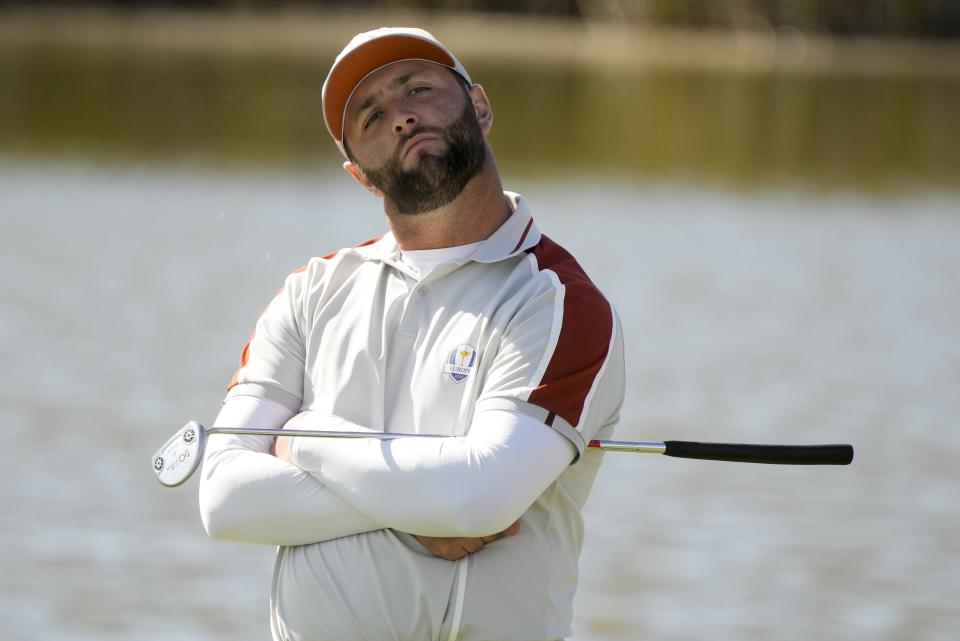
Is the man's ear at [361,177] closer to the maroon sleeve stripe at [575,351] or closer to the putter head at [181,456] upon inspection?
the maroon sleeve stripe at [575,351]

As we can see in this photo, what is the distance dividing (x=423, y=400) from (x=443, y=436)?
8 cm

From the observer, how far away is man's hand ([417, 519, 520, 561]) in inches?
111

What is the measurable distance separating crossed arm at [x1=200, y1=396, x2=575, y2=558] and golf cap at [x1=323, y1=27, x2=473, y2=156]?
598 millimetres

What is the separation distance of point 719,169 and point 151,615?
57.2 ft

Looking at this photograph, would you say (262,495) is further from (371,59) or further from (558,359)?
(371,59)

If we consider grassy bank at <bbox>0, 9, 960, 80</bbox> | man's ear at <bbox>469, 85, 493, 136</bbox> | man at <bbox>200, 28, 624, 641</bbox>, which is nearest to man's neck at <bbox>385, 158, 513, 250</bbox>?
man at <bbox>200, 28, 624, 641</bbox>

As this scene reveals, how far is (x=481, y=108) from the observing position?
3.15 meters

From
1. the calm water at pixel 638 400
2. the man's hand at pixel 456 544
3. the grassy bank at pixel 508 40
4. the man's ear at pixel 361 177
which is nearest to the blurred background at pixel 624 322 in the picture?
the calm water at pixel 638 400

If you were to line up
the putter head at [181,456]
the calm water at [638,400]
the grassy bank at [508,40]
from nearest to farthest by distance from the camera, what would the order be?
the putter head at [181,456] → the calm water at [638,400] → the grassy bank at [508,40]

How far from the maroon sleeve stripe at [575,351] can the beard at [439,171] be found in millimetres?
226

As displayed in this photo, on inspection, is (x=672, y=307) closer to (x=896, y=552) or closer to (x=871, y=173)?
(x=896, y=552)

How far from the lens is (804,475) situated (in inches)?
323

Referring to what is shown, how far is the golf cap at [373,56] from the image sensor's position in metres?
3.00

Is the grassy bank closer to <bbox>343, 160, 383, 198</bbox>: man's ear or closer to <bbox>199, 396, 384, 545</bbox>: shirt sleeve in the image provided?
<bbox>343, 160, 383, 198</bbox>: man's ear
